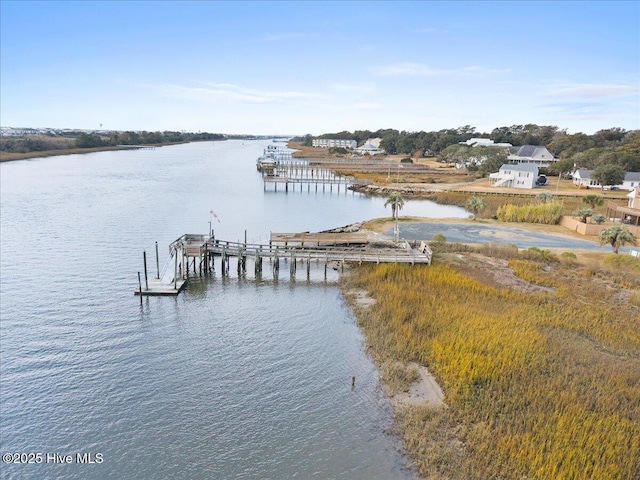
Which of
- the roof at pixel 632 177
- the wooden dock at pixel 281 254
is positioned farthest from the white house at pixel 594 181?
the wooden dock at pixel 281 254

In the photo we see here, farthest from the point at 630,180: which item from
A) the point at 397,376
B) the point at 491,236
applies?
the point at 397,376

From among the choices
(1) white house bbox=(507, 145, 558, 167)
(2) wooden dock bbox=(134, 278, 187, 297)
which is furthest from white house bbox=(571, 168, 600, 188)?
(2) wooden dock bbox=(134, 278, 187, 297)

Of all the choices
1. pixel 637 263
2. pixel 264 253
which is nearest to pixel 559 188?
pixel 637 263

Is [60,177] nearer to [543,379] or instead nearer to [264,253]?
[264,253]

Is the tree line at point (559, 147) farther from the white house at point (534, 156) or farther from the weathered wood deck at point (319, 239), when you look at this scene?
the weathered wood deck at point (319, 239)

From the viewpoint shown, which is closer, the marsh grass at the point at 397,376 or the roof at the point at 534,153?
the marsh grass at the point at 397,376

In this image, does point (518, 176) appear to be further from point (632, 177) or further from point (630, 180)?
point (632, 177)
